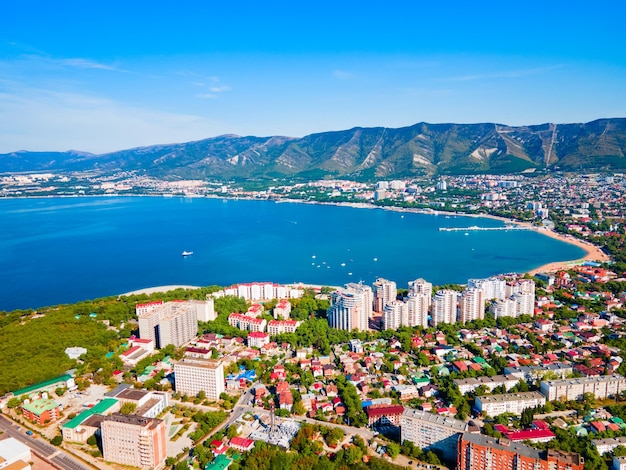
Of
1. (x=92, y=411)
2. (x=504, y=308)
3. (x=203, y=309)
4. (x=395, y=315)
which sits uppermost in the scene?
(x=203, y=309)

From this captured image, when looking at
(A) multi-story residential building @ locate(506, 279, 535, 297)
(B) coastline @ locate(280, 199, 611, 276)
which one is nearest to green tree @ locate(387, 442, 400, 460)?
(A) multi-story residential building @ locate(506, 279, 535, 297)

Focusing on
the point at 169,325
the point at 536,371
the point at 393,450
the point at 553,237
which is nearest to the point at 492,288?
the point at 536,371

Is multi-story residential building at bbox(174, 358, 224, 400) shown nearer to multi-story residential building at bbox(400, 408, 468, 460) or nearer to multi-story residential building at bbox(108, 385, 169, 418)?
multi-story residential building at bbox(108, 385, 169, 418)

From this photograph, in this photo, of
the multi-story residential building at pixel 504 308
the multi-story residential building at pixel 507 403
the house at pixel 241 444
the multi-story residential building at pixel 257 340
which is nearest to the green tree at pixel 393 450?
the multi-story residential building at pixel 507 403

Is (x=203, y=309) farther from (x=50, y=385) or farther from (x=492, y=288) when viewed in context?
(x=492, y=288)

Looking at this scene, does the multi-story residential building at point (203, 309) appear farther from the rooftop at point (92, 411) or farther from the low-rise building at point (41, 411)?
the low-rise building at point (41, 411)

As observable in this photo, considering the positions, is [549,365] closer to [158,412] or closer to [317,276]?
[158,412]

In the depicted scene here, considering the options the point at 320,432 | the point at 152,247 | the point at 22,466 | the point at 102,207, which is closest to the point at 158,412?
the point at 22,466
